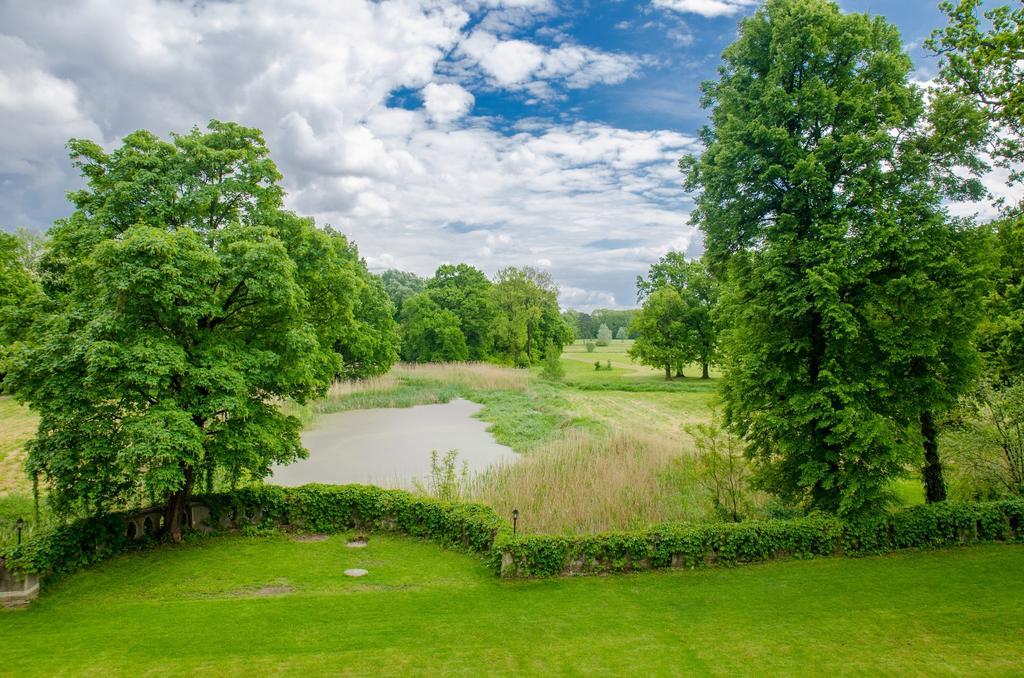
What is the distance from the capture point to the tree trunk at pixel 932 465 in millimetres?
10633

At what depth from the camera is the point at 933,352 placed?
8898 millimetres

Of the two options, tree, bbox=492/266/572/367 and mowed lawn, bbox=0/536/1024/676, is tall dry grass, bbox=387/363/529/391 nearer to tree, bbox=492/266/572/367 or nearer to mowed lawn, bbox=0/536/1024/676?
tree, bbox=492/266/572/367

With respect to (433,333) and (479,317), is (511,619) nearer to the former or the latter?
(433,333)

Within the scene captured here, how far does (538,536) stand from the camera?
328 inches

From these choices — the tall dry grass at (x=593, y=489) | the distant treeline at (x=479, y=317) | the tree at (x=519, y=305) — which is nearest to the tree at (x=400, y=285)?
the distant treeline at (x=479, y=317)

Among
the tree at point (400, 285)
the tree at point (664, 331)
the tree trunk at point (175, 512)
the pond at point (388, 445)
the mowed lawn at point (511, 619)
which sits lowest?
the mowed lawn at point (511, 619)

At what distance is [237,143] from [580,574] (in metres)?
10.2

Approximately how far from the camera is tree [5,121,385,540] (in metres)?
8.14

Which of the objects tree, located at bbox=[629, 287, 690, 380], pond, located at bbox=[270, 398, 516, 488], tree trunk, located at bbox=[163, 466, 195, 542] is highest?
tree, located at bbox=[629, 287, 690, 380]

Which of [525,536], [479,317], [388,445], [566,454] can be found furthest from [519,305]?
[525,536]

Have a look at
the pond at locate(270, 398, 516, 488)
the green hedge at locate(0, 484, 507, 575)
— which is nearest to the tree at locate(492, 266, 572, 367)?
the pond at locate(270, 398, 516, 488)

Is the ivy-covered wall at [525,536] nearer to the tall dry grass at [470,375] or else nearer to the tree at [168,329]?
the tree at [168,329]

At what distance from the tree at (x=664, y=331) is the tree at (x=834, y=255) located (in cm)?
2920

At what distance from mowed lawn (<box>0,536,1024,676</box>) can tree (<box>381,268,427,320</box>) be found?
4874cm
